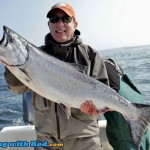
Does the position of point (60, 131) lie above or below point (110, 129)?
above

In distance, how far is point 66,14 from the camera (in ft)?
12.5

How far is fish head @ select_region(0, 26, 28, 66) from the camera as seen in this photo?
3.20 meters

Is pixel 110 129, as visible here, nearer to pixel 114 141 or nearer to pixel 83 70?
pixel 114 141

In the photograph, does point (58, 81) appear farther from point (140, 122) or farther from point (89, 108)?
point (140, 122)

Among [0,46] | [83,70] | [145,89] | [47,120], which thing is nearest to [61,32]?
[83,70]

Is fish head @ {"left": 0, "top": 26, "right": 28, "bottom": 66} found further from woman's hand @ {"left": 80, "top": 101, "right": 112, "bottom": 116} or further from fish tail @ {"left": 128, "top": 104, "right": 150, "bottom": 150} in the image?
fish tail @ {"left": 128, "top": 104, "right": 150, "bottom": 150}

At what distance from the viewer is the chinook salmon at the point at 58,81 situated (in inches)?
128

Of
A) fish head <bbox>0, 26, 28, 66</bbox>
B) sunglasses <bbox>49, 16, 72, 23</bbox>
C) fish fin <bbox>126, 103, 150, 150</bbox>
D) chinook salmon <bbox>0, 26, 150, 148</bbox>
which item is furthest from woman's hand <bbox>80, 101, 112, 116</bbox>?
sunglasses <bbox>49, 16, 72, 23</bbox>

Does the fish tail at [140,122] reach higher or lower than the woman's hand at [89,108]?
lower

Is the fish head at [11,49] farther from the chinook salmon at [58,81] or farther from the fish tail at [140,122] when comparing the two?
the fish tail at [140,122]

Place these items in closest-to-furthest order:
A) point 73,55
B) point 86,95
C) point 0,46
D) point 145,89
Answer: point 0,46, point 86,95, point 73,55, point 145,89

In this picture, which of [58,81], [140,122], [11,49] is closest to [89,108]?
[58,81]

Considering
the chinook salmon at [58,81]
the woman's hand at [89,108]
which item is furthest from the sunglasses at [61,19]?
the woman's hand at [89,108]

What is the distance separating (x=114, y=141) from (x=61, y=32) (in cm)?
195
